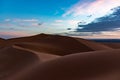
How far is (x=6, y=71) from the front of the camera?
535 centimetres

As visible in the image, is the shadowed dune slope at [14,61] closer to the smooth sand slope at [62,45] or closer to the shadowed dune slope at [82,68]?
the shadowed dune slope at [82,68]

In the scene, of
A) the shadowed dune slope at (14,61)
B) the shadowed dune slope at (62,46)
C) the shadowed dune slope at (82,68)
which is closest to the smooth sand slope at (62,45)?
the shadowed dune slope at (62,46)

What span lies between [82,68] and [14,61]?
2.61 metres

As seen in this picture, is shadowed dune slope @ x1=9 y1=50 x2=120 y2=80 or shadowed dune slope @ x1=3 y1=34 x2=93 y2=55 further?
shadowed dune slope @ x1=3 y1=34 x2=93 y2=55

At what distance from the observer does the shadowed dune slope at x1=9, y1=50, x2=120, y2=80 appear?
3.72 metres

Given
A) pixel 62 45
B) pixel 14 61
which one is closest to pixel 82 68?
pixel 14 61

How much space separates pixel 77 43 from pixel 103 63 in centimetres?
624

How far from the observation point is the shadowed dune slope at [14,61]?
534cm

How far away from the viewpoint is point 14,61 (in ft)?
20.6

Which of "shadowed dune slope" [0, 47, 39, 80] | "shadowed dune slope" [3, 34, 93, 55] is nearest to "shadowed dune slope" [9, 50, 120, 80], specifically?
"shadowed dune slope" [0, 47, 39, 80]

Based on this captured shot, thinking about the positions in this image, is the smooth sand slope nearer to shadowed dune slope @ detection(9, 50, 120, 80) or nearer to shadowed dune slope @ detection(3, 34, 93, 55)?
shadowed dune slope @ detection(3, 34, 93, 55)

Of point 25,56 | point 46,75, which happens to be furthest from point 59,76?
point 25,56

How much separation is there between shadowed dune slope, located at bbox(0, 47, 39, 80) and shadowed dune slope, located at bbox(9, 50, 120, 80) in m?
0.84

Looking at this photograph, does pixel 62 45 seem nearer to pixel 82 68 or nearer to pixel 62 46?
pixel 62 46
